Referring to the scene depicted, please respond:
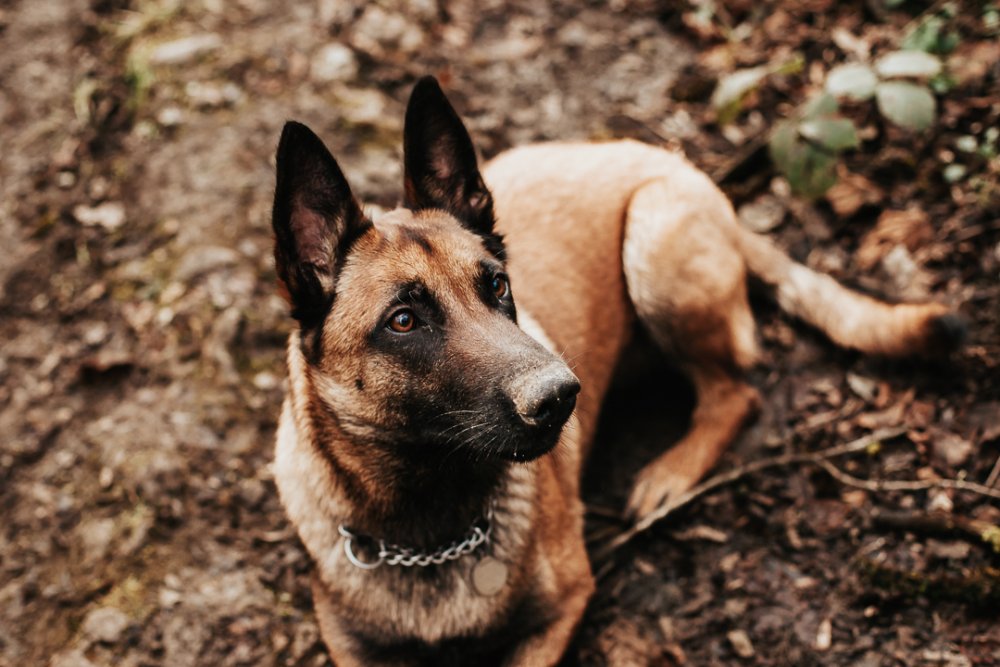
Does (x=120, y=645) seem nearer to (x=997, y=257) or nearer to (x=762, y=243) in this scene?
(x=762, y=243)

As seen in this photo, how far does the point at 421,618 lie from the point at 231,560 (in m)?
1.20

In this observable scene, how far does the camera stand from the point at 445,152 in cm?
308

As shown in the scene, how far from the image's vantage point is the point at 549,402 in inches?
96.7

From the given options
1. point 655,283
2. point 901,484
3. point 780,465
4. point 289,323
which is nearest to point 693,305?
point 655,283

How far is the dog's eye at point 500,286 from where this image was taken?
2938 millimetres

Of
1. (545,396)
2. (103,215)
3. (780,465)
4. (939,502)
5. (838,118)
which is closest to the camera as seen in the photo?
(545,396)

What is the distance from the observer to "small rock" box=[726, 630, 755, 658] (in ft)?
11.0

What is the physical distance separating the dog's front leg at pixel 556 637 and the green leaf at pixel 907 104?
270 cm

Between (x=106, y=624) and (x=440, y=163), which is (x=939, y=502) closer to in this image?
(x=440, y=163)

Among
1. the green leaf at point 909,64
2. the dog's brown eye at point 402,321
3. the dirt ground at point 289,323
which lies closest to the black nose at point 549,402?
the dog's brown eye at point 402,321

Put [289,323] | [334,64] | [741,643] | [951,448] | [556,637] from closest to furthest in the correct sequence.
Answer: [556,637] → [741,643] → [951,448] → [289,323] → [334,64]

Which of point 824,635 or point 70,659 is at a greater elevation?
point 824,635

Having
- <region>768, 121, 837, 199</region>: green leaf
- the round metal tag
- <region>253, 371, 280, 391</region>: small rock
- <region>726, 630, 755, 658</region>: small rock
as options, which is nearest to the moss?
<region>726, 630, 755, 658</region>: small rock

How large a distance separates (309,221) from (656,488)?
2.19 metres
